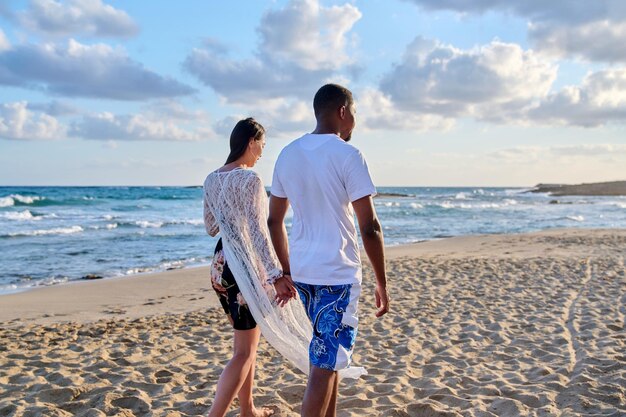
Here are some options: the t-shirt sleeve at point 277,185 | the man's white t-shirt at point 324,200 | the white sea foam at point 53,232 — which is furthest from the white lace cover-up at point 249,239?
the white sea foam at point 53,232

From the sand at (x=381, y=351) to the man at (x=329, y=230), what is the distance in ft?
4.72

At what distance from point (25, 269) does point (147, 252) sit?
11.9 ft

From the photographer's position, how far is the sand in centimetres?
394

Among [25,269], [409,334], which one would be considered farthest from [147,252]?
[409,334]

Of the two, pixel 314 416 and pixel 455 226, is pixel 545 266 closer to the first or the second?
pixel 314 416

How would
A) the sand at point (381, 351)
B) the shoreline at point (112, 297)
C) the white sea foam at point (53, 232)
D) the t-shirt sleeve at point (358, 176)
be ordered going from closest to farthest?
the t-shirt sleeve at point (358, 176), the sand at point (381, 351), the shoreline at point (112, 297), the white sea foam at point (53, 232)

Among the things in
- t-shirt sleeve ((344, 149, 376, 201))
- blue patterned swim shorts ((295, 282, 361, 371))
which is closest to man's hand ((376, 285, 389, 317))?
blue patterned swim shorts ((295, 282, 361, 371))

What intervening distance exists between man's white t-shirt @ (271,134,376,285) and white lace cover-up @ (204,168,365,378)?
388mm

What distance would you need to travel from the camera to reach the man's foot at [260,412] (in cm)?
357

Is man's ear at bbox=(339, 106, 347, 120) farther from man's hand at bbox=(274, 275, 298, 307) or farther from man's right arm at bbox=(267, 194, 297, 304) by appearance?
man's hand at bbox=(274, 275, 298, 307)

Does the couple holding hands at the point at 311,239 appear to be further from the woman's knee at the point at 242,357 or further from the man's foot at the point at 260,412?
the man's foot at the point at 260,412

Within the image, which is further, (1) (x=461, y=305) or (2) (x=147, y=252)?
(2) (x=147, y=252)

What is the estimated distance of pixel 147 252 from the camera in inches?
596

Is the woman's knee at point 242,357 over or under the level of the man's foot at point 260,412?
over
